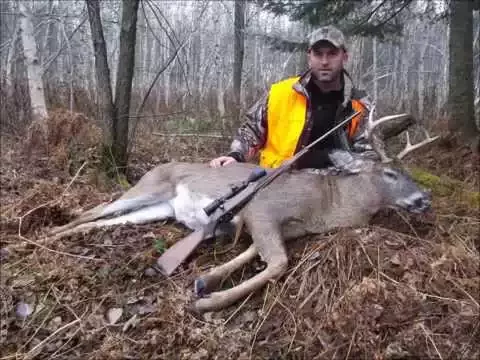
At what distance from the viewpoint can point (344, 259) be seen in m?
3.47

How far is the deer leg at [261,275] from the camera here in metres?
3.15

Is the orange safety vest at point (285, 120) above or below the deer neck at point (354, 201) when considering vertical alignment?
above

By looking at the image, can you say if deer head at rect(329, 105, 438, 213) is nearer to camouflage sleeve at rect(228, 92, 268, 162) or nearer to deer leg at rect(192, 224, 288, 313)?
camouflage sleeve at rect(228, 92, 268, 162)

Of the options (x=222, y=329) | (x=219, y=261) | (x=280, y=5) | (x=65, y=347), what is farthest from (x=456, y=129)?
(x=65, y=347)

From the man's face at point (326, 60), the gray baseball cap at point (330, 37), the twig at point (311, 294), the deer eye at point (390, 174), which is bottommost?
the twig at point (311, 294)

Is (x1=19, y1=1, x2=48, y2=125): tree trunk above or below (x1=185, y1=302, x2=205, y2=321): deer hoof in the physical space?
above

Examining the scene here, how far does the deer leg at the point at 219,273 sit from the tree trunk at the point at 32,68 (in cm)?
445

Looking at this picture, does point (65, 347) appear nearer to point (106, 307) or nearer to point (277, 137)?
point (106, 307)

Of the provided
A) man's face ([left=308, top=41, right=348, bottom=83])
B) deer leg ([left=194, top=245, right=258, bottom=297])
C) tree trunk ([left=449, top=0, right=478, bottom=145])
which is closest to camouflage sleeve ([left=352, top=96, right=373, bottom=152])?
man's face ([left=308, top=41, right=348, bottom=83])

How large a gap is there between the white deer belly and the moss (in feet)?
8.10

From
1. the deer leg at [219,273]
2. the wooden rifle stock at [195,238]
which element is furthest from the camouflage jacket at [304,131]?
the deer leg at [219,273]

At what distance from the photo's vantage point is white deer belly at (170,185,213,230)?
421cm

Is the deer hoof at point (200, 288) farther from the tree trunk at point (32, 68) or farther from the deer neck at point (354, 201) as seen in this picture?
the tree trunk at point (32, 68)

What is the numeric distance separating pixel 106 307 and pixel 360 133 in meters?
2.65
